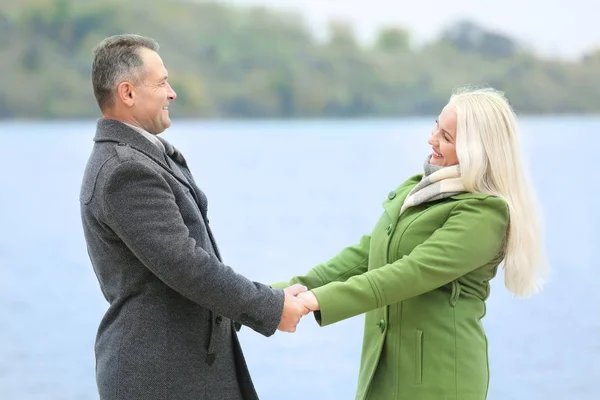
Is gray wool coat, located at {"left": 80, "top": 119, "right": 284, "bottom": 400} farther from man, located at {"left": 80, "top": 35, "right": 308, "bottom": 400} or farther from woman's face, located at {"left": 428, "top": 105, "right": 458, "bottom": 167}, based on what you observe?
woman's face, located at {"left": 428, "top": 105, "right": 458, "bottom": 167}

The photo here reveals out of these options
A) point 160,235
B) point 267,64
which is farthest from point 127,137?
point 267,64

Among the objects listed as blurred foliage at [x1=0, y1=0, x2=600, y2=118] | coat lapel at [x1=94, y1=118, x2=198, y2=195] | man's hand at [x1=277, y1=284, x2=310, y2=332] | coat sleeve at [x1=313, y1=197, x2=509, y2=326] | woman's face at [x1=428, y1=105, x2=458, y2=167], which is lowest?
man's hand at [x1=277, y1=284, x2=310, y2=332]

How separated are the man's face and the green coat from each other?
0.56m

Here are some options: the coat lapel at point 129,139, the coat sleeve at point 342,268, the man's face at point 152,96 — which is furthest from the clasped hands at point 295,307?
the man's face at point 152,96

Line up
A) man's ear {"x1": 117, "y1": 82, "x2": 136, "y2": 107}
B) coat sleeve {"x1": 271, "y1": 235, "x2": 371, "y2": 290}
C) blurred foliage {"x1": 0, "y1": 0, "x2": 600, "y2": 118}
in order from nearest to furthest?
man's ear {"x1": 117, "y1": 82, "x2": 136, "y2": 107} < coat sleeve {"x1": 271, "y1": 235, "x2": 371, "y2": 290} < blurred foliage {"x1": 0, "y1": 0, "x2": 600, "y2": 118}

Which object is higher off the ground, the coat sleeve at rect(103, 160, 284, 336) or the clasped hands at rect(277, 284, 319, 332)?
the coat sleeve at rect(103, 160, 284, 336)

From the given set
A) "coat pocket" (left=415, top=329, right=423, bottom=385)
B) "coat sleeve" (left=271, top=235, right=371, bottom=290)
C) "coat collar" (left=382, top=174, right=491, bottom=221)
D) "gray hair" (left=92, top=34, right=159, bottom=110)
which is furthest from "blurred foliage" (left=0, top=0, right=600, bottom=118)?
"coat pocket" (left=415, top=329, right=423, bottom=385)

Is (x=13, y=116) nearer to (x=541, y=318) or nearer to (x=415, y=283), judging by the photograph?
(x=541, y=318)

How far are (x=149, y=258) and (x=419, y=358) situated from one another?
71 cm

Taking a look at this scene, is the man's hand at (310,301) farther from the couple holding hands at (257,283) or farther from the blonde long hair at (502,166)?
the blonde long hair at (502,166)

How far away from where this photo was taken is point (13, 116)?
18.2 m

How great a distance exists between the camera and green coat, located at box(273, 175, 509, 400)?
222cm

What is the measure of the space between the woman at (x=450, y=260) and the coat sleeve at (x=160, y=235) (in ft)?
0.89

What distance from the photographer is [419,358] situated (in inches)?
90.0
